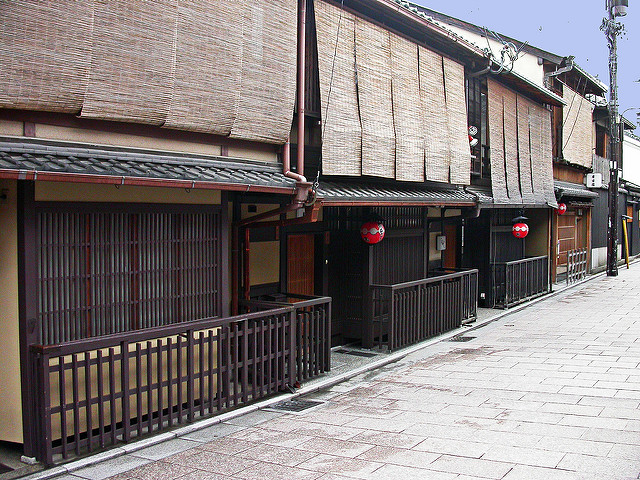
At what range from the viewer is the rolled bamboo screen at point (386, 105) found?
1112cm

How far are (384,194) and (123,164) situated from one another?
19.9ft

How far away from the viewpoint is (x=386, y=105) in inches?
494

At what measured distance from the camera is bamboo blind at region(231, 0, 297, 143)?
30.1 feet

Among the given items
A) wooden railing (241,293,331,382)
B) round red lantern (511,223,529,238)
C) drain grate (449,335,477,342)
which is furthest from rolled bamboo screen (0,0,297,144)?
round red lantern (511,223,529,238)

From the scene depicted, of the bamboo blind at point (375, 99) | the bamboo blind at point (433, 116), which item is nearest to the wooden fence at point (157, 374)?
the bamboo blind at point (375, 99)

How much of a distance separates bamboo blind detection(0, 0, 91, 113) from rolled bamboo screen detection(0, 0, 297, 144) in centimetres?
1

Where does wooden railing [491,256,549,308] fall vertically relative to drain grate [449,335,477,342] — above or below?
above

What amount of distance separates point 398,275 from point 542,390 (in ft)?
17.2

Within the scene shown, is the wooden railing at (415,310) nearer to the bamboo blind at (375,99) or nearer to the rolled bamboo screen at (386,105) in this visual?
the rolled bamboo screen at (386,105)

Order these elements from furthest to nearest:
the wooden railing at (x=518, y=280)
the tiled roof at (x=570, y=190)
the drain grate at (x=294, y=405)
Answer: the tiled roof at (x=570, y=190) < the wooden railing at (x=518, y=280) < the drain grate at (x=294, y=405)

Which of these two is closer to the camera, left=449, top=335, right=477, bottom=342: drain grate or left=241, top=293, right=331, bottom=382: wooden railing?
left=241, top=293, right=331, bottom=382: wooden railing

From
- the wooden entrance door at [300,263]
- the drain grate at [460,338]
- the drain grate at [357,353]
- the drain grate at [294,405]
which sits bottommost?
the drain grate at [294,405]

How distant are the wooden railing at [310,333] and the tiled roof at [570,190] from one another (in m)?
16.5

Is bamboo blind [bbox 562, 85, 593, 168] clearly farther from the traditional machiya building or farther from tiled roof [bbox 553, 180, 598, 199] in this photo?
the traditional machiya building
